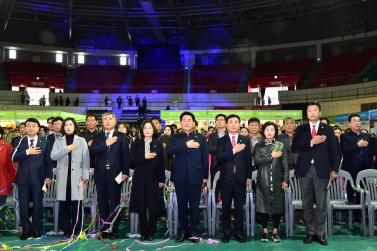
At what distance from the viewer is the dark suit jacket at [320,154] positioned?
4.89 metres

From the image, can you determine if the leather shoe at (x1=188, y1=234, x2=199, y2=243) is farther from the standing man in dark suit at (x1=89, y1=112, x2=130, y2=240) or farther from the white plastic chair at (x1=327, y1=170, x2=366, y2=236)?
the white plastic chair at (x1=327, y1=170, x2=366, y2=236)

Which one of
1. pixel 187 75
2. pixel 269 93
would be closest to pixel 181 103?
pixel 187 75

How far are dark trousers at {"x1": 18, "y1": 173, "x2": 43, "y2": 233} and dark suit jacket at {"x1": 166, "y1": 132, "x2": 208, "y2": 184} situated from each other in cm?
199

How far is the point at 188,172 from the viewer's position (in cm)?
498

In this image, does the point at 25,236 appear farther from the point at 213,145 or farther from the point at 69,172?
the point at 213,145

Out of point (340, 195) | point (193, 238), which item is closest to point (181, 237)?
point (193, 238)

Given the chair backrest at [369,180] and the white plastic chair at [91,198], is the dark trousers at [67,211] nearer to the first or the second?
the white plastic chair at [91,198]

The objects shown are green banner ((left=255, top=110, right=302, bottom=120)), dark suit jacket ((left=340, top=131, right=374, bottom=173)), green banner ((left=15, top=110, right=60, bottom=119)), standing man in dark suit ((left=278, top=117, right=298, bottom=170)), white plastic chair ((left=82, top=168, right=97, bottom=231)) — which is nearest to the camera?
white plastic chair ((left=82, top=168, right=97, bottom=231))

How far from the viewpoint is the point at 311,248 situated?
4.69m

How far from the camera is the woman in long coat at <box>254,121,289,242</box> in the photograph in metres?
4.96

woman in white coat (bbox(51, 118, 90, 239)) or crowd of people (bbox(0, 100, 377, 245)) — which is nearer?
crowd of people (bbox(0, 100, 377, 245))

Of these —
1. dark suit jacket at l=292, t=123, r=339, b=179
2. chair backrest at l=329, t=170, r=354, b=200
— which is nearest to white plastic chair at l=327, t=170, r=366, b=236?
chair backrest at l=329, t=170, r=354, b=200

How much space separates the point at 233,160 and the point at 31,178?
9.55ft

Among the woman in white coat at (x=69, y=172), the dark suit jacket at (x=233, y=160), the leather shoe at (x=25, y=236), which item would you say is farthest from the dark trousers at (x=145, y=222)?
the leather shoe at (x=25, y=236)
